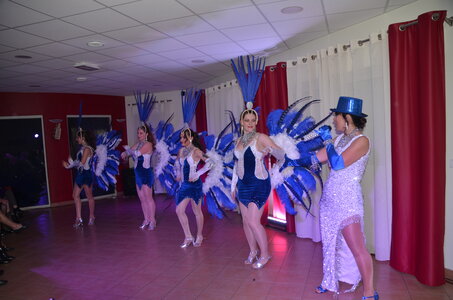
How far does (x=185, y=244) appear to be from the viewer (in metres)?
4.59

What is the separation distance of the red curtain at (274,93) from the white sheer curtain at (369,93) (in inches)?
6.5

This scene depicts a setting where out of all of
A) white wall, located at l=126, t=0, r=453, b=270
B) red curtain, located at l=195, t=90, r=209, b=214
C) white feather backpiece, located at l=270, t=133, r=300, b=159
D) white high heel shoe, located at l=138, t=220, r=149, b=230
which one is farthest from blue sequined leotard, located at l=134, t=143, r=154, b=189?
white wall, located at l=126, t=0, r=453, b=270

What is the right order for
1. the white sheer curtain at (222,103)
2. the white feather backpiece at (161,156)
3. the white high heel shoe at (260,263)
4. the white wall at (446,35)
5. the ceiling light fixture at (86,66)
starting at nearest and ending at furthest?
1. the white wall at (446,35)
2. the white high heel shoe at (260,263)
3. the ceiling light fixture at (86,66)
4. the white feather backpiece at (161,156)
5. the white sheer curtain at (222,103)

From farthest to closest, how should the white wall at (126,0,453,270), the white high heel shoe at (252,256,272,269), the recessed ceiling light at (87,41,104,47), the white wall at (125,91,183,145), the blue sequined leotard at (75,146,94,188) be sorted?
the white wall at (125,91,183,145), the blue sequined leotard at (75,146,94,188), the recessed ceiling light at (87,41,104,47), the white high heel shoe at (252,256,272,269), the white wall at (126,0,453,270)

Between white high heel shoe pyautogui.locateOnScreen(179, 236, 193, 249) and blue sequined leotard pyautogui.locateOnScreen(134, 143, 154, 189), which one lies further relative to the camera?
blue sequined leotard pyautogui.locateOnScreen(134, 143, 154, 189)

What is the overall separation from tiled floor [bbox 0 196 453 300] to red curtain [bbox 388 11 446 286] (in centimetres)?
29

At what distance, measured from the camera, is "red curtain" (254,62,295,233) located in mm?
4703

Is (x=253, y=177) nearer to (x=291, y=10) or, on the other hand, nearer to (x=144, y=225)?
(x=291, y=10)

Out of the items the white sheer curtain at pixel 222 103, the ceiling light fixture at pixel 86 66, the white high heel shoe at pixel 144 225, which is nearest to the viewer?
the ceiling light fixture at pixel 86 66

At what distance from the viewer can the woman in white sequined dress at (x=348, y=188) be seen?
2.64 meters

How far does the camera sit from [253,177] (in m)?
3.53

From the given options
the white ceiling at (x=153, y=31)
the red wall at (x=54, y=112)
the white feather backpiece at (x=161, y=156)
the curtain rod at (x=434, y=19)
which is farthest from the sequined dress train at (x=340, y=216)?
the red wall at (x=54, y=112)

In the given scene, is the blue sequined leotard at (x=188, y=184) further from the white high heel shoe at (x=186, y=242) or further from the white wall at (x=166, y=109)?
the white wall at (x=166, y=109)

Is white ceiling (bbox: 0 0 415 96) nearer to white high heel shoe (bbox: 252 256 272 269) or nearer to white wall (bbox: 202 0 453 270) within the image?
white wall (bbox: 202 0 453 270)
